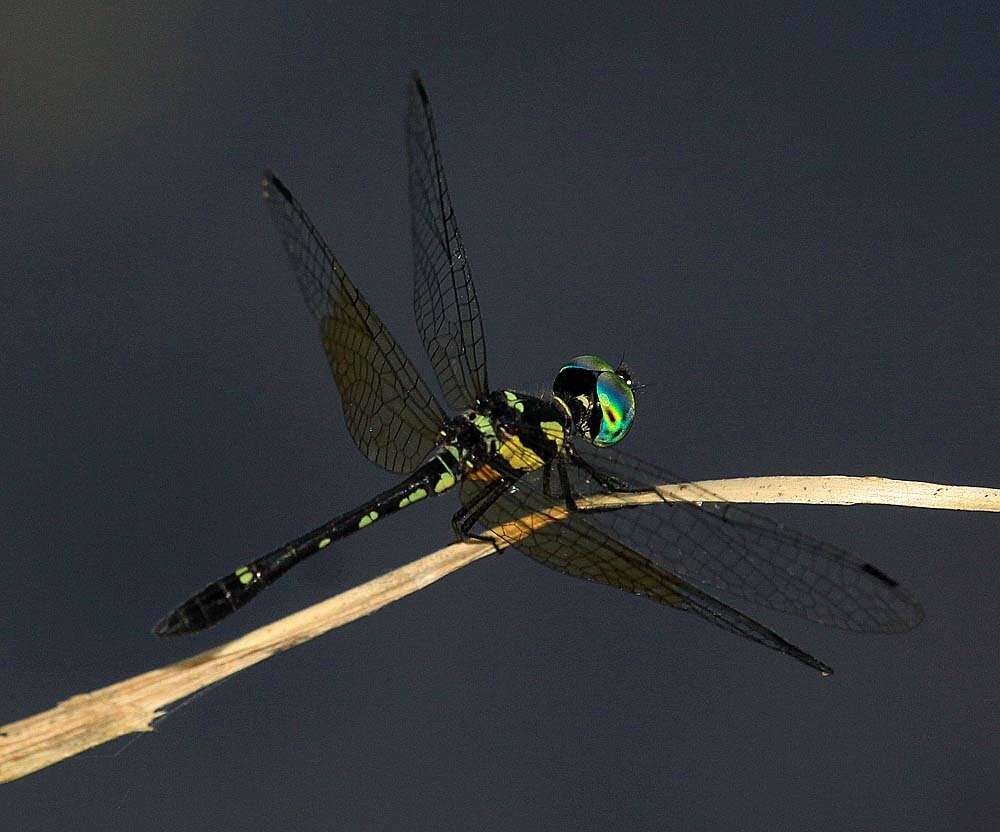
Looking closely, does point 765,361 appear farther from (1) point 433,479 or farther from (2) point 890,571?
(1) point 433,479

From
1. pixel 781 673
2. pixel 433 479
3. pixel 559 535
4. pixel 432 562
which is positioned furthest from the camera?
pixel 781 673

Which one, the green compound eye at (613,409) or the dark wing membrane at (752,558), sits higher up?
the green compound eye at (613,409)

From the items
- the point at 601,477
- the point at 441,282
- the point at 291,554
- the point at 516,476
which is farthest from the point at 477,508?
the point at 441,282

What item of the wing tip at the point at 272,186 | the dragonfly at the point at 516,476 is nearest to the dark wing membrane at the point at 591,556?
the dragonfly at the point at 516,476

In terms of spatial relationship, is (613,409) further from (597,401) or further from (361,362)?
(361,362)

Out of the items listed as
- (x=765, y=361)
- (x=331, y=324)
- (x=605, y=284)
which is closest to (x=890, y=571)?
(x=765, y=361)

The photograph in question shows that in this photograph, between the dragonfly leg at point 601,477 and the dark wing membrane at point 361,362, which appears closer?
the dragonfly leg at point 601,477

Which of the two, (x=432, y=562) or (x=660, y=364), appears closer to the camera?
(x=432, y=562)

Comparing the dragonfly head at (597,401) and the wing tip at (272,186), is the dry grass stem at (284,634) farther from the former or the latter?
the wing tip at (272,186)
